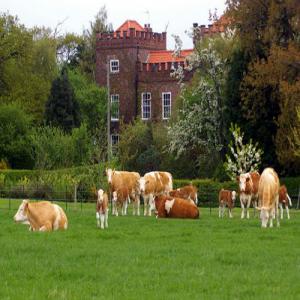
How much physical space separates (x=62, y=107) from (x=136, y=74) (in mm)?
10469

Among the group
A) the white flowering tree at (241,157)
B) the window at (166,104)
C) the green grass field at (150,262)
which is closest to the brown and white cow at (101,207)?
the green grass field at (150,262)

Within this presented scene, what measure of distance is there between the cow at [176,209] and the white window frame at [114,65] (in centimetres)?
5267

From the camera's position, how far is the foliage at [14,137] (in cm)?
7125

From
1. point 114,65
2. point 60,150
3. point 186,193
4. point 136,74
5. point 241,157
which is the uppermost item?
point 114,65

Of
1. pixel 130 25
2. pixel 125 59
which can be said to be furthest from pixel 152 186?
pixel 130 25

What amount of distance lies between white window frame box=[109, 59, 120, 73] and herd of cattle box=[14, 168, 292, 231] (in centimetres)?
4756

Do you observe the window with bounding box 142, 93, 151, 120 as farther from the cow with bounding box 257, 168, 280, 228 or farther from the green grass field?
the green grass field

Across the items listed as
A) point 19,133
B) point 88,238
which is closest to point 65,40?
point 19,133

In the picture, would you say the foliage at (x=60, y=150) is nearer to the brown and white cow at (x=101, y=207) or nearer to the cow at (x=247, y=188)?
the cow at (x=247, y=188)

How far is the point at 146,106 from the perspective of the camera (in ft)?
269

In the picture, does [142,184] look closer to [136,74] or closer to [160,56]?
[136,74]


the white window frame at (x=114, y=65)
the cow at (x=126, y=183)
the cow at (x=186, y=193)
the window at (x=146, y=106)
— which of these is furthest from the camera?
the white window frame at (x=114, y=65)

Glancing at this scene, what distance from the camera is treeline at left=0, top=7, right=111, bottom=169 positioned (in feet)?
229

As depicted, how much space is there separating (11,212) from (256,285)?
19.2m
